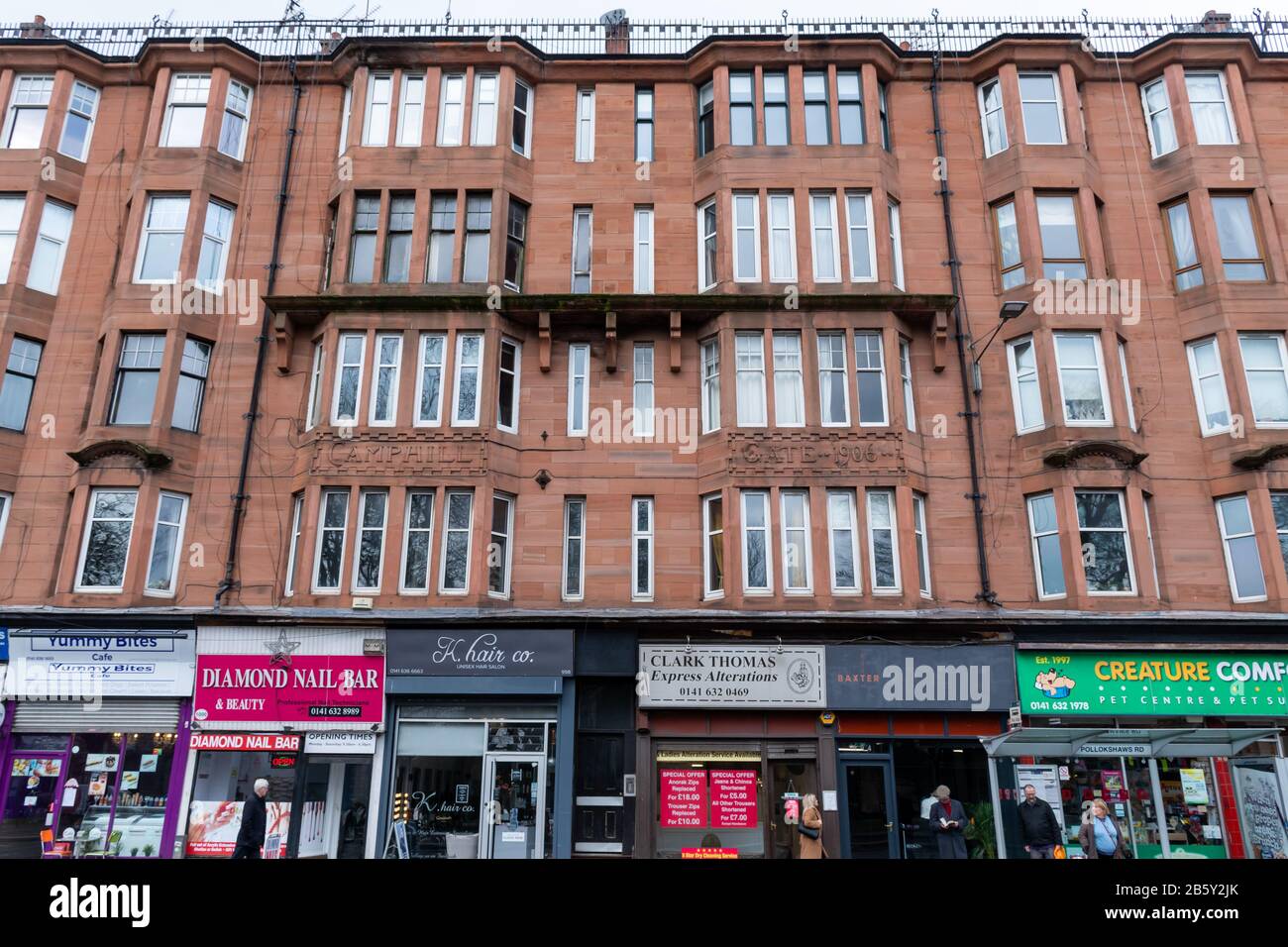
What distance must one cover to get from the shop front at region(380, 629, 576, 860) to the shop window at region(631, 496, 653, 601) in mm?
1877

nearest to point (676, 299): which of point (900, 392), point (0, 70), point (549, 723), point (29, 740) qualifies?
point (900, 392)

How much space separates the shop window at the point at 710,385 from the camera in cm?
1823

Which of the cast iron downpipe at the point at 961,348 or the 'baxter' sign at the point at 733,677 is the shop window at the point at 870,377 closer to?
the cast iron downpipe at the point at 961,348

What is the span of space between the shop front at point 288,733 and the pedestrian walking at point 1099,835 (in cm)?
1257

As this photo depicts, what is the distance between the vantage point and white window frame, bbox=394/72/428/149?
65.4ft

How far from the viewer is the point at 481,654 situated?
16.4m

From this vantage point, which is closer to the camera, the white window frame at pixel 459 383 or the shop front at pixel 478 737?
the shop front at pixel 478 737

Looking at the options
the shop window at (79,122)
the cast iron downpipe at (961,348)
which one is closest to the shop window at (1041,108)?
the cast iron downpipe at (961,348)

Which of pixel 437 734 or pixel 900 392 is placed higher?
pixel 900 392

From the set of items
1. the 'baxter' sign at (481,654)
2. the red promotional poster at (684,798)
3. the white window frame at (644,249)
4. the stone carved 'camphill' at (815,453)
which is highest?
the white window frame at (644,249)

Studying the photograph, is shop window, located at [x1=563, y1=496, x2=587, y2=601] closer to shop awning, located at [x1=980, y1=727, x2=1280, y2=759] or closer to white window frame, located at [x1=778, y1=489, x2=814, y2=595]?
white window frame, located at [x1=778, y1=489, x2=814, y2=595]

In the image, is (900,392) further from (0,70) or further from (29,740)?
(0,70)
